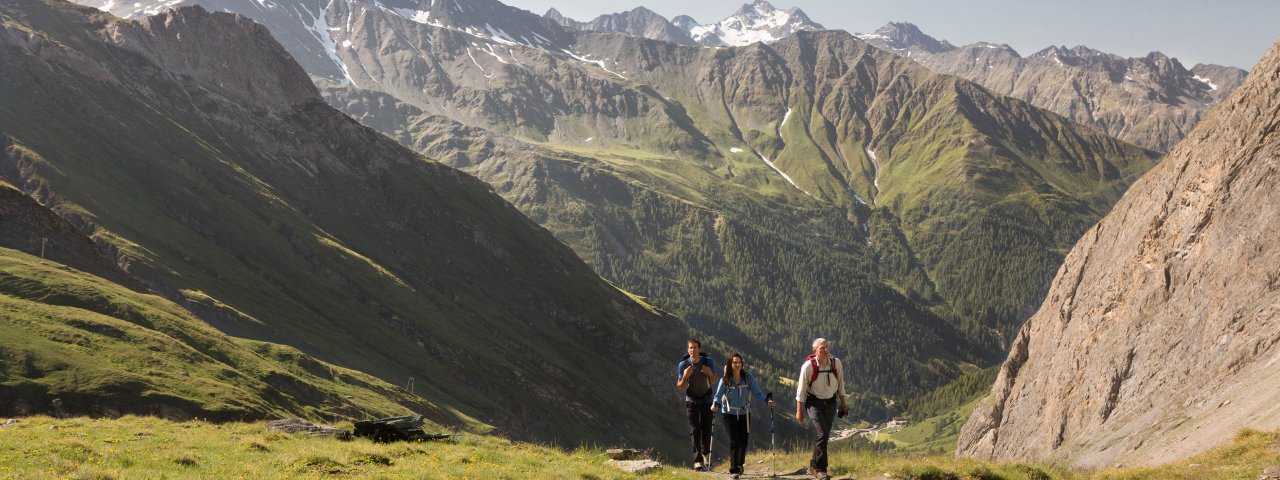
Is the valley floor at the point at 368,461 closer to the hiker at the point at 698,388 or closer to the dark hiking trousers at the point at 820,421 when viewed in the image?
the dark hiking trousers at the point at 820,421

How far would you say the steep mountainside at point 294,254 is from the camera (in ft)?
357

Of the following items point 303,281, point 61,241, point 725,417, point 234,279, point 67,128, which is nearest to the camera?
point 725,417

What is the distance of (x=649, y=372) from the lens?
183 meters

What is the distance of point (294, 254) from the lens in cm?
14150

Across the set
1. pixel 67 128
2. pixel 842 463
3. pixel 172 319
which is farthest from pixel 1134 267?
pixel 67 128

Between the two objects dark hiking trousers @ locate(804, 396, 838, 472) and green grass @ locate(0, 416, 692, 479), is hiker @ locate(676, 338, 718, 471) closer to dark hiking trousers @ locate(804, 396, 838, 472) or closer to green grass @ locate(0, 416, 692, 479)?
green grass @ locate(0, 416, 692, 479)

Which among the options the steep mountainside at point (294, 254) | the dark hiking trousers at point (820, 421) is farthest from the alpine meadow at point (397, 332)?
the steep mountainside at point (294, 254)

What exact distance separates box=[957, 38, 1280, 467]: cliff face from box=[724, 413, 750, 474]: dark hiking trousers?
1960 cm

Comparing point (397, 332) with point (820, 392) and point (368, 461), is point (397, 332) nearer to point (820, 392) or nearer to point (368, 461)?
point (368, 461)

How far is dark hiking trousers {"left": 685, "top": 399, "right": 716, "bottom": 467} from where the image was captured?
2623 centimetres

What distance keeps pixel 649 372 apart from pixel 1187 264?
127 metres

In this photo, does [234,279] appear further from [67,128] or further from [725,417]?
→ [725,417]

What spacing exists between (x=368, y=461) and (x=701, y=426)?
1034cm

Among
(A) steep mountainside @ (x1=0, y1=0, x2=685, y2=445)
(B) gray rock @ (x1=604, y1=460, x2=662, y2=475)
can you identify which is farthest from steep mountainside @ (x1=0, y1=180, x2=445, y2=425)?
(B) gray rock @ (x1=604, y1=460, x2=662, y2=475)
